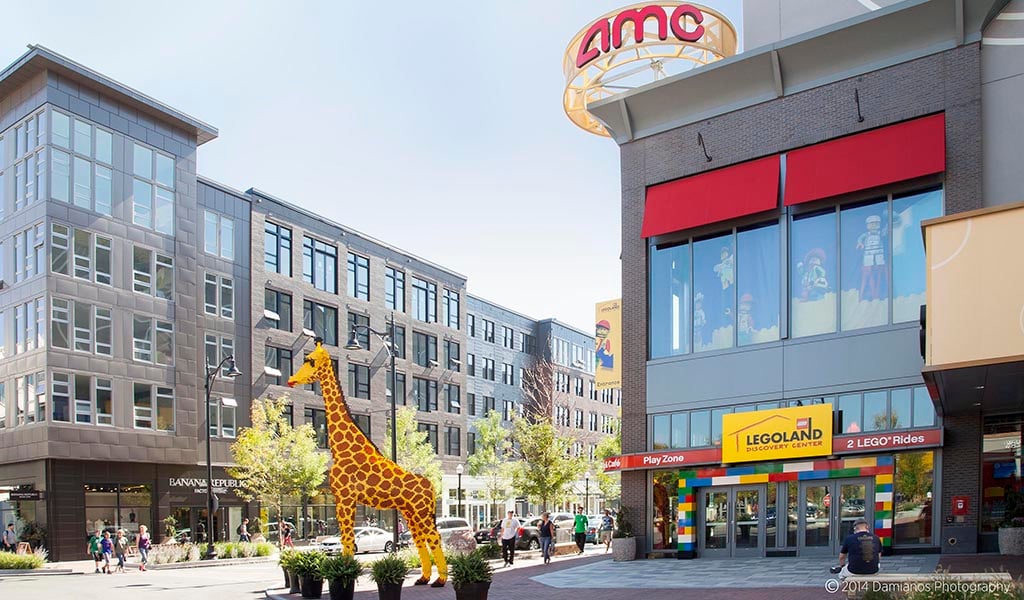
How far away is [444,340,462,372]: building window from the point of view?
246ft

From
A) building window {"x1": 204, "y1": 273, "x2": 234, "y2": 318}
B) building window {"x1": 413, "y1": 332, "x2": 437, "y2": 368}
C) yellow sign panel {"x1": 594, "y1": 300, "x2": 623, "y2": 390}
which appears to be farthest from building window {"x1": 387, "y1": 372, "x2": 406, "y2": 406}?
yellow sign panel {"x1": 594, "y1": 300, "x2": 623, "y2": 390}

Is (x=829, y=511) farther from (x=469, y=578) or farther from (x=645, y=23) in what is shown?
(x=645, y=23)

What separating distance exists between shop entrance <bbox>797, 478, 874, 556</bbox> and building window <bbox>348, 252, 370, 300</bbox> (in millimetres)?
41697

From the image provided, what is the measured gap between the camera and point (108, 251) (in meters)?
47.2

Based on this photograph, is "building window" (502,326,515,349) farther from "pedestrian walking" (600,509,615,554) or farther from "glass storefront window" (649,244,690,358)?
"glass storefront window" (649,244,690,358)

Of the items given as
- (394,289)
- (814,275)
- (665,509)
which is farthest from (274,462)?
(814,275)

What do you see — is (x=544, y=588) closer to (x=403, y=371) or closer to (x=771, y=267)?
(x=771, y=267)

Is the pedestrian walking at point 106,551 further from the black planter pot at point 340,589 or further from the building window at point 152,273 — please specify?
the black planter pot at point 340,589

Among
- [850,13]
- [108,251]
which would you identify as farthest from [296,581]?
[108,251]

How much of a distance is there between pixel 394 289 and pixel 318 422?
1254cm

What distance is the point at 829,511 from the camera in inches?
1091

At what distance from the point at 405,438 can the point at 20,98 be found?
28440 mm

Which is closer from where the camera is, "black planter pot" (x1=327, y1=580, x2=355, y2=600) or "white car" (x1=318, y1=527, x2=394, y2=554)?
"black planter pot" (x1=327, y1=580, x2=355, y2=600)

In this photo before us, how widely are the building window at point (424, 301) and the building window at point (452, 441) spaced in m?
8.49
